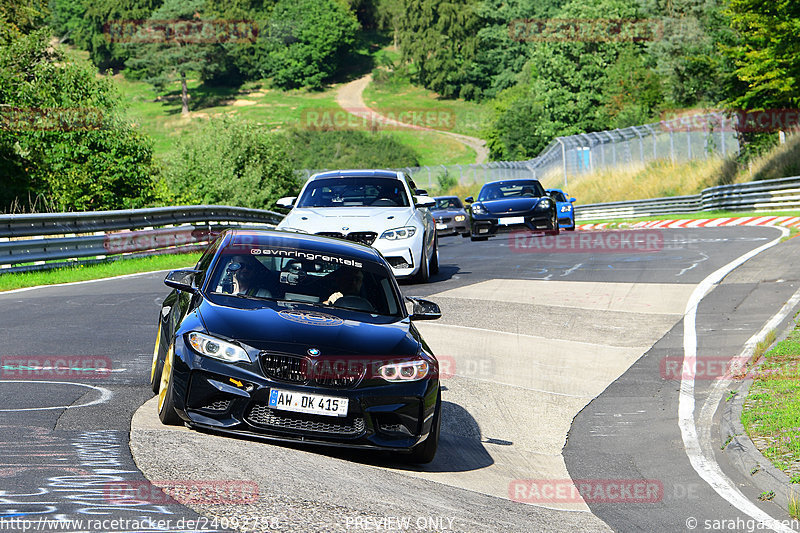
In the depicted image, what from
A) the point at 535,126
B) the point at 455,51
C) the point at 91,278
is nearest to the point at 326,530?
the point at 91,278

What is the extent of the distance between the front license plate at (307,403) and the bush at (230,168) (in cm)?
3498

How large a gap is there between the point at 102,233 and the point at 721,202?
25.1 metres

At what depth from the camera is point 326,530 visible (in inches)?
193

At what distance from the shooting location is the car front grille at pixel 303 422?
6.45m

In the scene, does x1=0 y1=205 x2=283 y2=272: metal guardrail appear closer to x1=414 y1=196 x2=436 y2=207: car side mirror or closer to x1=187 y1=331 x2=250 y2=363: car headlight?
x1=414 y1=196 x2=436 y2=207: car side mirror

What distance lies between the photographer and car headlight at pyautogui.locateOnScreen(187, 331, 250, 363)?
21.3 feet

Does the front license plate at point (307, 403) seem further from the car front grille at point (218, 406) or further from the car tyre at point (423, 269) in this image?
the car tyre at point (423, 269)

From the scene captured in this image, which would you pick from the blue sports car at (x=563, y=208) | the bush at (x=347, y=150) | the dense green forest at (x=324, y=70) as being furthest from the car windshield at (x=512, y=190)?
the bush at (x=347, y=150)

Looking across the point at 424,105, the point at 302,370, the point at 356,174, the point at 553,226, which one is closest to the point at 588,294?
the point at 356,174

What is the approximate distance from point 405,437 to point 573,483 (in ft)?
4.77

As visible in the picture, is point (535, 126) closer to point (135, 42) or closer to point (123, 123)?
point (123, 123)

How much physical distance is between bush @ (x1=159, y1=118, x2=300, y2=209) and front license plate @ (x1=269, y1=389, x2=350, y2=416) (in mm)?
34982

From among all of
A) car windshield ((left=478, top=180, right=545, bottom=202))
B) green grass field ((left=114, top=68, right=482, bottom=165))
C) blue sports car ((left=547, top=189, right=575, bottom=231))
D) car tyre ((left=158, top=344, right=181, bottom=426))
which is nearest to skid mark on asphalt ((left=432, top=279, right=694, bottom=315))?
car tyre ((left=158, top=344, right=181, bottom=426))

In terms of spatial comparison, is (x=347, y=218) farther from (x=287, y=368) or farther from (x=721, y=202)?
(x=721, y=202)
